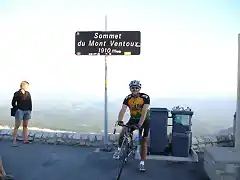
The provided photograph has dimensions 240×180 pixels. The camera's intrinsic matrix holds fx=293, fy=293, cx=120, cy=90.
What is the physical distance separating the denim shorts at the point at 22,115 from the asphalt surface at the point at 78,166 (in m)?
0.82

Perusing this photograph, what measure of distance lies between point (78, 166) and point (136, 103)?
5.92 feet

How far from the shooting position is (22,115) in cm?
776

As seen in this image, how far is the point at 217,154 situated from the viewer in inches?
199

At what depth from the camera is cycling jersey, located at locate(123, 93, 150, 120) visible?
5.83 m

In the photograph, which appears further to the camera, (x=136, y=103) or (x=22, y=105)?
(x=22, y=105)

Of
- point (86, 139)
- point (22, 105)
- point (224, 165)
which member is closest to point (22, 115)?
point (22, 105)

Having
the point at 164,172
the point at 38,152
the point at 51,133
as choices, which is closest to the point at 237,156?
the point at 164,172

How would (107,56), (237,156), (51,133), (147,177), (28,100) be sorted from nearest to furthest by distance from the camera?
(237,156), (147,177), (107,56), (28,100), (51,133)

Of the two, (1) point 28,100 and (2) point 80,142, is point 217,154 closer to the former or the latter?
(2) point 80,142

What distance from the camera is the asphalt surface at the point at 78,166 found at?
18.2ft

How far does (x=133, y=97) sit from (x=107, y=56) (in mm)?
1800

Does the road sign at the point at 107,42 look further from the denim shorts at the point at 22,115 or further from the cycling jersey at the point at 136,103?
the denim shorts at the point at 22,115

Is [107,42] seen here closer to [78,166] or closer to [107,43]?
[107,43]

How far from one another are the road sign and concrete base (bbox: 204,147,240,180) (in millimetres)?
3161
